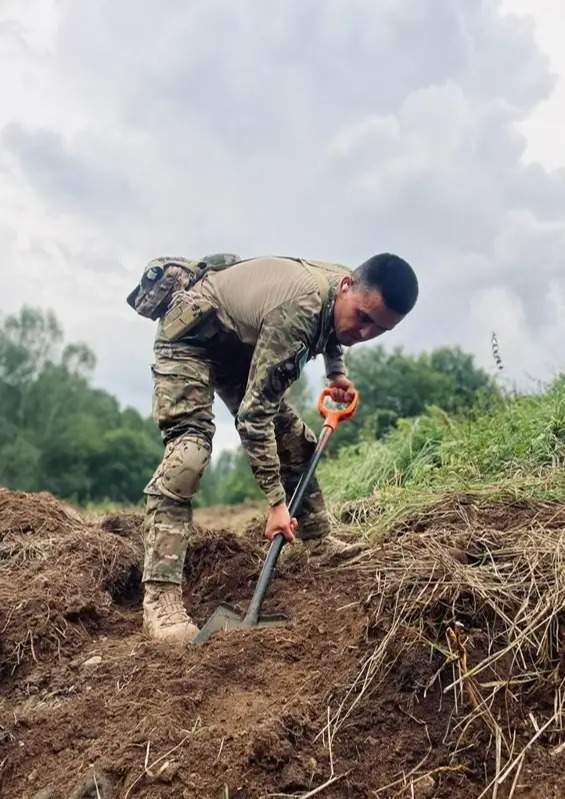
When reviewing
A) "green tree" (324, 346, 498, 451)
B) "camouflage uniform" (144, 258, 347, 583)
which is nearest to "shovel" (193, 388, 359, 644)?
"camouflage uniform" (144, 258, 347, 583)

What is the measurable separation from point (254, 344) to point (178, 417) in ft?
1.49

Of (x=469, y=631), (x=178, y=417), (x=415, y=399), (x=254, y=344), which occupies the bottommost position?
(x=469, y=631)

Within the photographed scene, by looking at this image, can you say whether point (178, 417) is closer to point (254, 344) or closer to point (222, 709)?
point (254, 344)

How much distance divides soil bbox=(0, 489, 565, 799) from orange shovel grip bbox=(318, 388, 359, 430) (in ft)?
2.27

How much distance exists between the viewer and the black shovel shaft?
2.89 metres

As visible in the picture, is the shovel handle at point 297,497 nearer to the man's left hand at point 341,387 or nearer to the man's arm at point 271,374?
the man's left hand at point 341,387

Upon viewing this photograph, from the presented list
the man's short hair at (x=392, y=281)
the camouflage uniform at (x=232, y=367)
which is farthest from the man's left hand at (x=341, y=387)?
the man's short hair at (x=392, y=281)

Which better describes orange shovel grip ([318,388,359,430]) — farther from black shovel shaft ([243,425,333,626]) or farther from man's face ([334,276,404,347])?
man's face ([334,276,404,347])

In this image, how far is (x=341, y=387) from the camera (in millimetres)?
3857

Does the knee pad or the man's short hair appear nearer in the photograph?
the man's short hair

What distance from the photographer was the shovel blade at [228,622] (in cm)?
281

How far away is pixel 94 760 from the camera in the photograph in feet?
6.82

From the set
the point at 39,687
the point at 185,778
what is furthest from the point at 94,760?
the point at 39,687

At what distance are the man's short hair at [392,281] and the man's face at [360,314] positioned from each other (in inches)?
1.0
